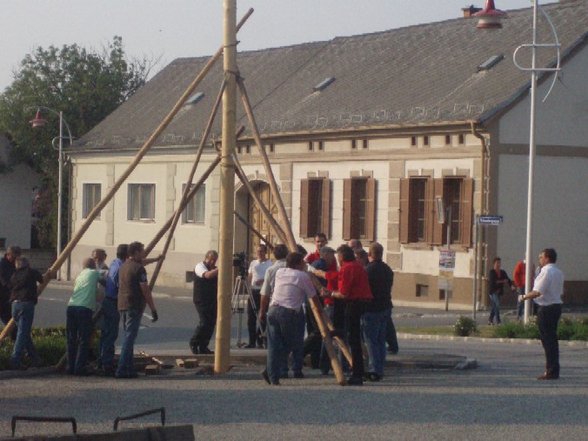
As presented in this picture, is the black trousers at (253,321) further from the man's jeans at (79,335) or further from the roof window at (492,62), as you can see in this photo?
the roof window at (492,62)

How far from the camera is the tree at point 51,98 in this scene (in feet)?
219

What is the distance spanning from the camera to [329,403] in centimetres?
1558

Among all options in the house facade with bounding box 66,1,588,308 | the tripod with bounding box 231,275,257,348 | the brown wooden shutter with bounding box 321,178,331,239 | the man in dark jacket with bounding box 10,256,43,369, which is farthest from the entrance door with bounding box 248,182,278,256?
the man in dark jacket with bounding box 10,256,43,369

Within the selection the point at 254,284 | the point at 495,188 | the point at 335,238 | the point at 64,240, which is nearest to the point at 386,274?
the point at 254,284

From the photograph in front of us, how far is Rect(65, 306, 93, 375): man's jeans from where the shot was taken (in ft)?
60.2

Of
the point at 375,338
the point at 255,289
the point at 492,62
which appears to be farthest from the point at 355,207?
the point at 375,338

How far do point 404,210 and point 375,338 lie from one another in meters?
21.8

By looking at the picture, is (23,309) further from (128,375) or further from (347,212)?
(347,212)

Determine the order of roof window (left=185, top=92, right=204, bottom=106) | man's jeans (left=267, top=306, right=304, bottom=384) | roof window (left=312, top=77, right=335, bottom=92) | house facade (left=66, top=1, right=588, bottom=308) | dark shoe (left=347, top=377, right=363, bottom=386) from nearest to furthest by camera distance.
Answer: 1. man's jeans (left=267, top=306, right=304, bottom=384)
2. dark shoe (left=347, top=377, right=363, bottom=386)
3. house facade (left=66, top=1, right=588, bottom=308)
4. roof window (left=312, top=77, right=335, bottom=92)
5. roof window (left=185, top=92, right=204, bottom=106)

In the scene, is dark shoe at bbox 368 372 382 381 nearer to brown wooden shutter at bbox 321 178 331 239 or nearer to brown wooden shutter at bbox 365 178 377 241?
brown wooden shutter at bbox 365 178 377 241

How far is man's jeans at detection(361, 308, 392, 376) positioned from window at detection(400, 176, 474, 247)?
1969cm

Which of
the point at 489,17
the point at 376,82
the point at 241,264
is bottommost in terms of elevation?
the point at 241,264

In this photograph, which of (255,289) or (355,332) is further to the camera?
(255,289)

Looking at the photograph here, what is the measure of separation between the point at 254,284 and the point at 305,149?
69.3 ft
